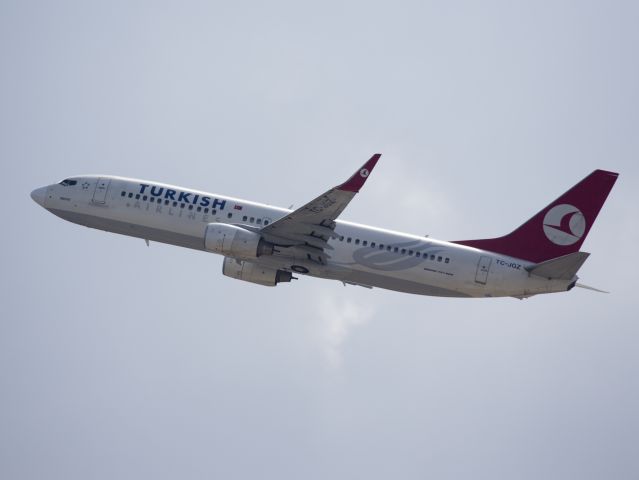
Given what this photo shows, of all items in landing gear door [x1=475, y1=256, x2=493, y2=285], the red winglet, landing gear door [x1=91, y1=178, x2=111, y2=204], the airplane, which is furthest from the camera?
landing gear door [x1=91, y1=178, x2=111, y2=204]

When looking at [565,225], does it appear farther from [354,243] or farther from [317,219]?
[317,219]

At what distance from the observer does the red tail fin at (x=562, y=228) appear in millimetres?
55344

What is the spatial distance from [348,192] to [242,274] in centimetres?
1025

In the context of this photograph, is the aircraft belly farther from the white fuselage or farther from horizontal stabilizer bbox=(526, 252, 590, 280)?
horizontal stabilizer bbox=(526, 252, 590, 280)

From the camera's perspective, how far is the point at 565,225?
55625 millimetres

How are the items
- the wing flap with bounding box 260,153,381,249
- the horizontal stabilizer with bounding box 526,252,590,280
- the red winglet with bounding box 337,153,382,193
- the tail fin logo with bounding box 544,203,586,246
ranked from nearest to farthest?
the red winglet with bounding box 337,153,382,193
the wing flap with bounding box 260,153,381,249
the horizontal stabilizer with bounding box 526,252,590,280
the tail fin logo with bounding box 544,203,586,246

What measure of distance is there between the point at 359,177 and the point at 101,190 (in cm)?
1713

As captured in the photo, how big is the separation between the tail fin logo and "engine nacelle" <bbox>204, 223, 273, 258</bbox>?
15.3m

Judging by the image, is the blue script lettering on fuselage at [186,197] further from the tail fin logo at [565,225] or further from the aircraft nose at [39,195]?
the tail fin logo at [565,225]

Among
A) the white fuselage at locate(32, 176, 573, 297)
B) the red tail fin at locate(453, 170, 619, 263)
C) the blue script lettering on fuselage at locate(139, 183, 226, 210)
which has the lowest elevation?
the white fuselage at locate(32, 176, 573, 297)

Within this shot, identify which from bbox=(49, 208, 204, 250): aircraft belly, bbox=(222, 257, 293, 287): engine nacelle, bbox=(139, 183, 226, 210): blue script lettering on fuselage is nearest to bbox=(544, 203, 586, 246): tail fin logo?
bbox=(222, 257, 293, 287): engine nacelle

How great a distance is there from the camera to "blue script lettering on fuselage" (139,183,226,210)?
5716 cm

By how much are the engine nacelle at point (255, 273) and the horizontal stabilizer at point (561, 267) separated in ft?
44.0

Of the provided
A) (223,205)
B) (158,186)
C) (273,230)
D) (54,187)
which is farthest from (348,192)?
(54,187)
